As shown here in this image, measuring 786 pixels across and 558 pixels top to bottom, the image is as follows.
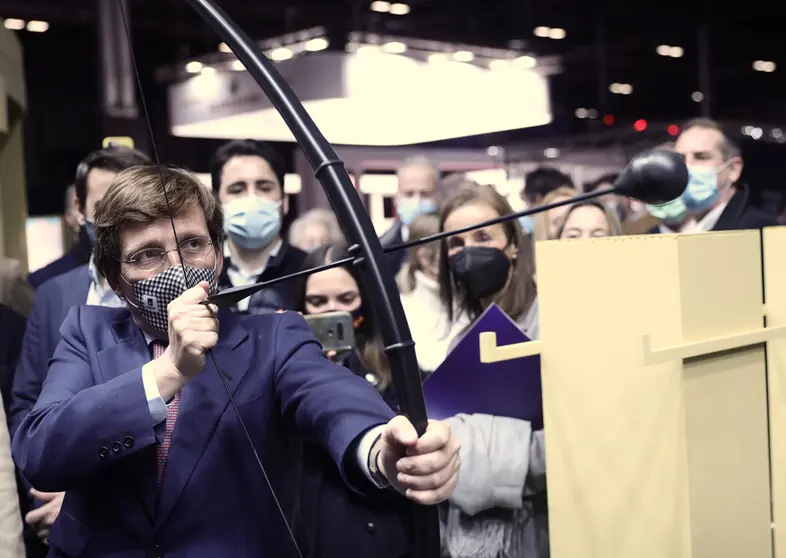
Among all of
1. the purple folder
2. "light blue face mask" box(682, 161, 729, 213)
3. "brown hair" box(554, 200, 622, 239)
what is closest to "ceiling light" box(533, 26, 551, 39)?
"light blue face mask" box(682, 161, 729, 213)

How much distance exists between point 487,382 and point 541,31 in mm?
7137

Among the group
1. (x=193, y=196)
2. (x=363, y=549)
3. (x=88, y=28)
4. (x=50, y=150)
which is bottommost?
(x=363, y=549)

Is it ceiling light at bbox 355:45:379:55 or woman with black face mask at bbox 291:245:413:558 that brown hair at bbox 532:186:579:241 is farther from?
woman with black face mask at bbox 291:245:413:558

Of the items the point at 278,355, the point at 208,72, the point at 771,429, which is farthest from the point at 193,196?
the point at 208,72

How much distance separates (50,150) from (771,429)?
6866 mm

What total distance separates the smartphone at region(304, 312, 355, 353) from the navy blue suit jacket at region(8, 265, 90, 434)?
1.47 ft

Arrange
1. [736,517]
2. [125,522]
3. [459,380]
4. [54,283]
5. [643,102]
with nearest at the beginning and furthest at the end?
[125,522], [736,517], [459,380], [54,283], [643,102]

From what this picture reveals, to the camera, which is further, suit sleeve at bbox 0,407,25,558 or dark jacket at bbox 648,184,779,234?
dark jacket at bbox 648,184,779,234

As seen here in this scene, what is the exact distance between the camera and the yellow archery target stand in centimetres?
115

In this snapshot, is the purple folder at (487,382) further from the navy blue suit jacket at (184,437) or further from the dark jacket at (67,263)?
the dark jacket at (67,263)

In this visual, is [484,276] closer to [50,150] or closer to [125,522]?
[125,522]

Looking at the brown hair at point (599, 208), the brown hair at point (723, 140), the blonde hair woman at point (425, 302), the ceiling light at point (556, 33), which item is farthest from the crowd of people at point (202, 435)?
the ceiling light at point (556, 33)

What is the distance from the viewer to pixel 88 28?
22.8 ft

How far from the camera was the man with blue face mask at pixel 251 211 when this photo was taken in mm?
2117
